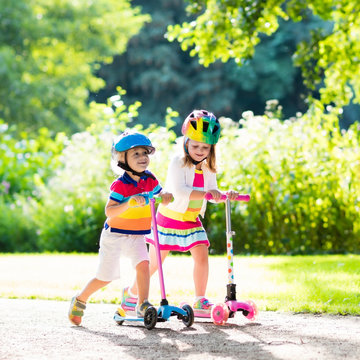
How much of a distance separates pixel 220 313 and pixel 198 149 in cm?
110

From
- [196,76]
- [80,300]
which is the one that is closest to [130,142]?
[80,300]

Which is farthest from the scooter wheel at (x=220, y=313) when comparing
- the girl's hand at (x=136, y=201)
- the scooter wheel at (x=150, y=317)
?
the girl's hand at (x=136, y=201)

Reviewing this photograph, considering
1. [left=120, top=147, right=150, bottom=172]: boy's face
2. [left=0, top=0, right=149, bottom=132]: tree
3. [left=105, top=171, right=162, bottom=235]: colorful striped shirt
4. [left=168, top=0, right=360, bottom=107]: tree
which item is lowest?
[left=105, top=171, right=162, bottom=235]: colorful striped shirt

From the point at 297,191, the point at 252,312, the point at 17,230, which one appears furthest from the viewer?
the point at 17,230

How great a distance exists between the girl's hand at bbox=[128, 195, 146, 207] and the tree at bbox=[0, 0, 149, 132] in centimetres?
2055

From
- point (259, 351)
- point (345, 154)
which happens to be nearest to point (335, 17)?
point (345, 154)

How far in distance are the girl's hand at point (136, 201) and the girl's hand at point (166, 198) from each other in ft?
0.58

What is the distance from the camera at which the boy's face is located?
5.00m

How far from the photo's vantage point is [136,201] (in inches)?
186

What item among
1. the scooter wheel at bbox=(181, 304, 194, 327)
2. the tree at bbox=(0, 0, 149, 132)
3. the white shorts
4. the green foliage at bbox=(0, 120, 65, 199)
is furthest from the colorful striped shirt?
the tree at bbox=(0, 0, 149, 132)

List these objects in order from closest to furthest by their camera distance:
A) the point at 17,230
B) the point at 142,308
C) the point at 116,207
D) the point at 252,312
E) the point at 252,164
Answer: the point at 116,207, the point at 142,308, the point at 252,312, the point at 252,164, the point at 17,230

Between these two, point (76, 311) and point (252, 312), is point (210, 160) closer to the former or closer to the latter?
point (252, 312)

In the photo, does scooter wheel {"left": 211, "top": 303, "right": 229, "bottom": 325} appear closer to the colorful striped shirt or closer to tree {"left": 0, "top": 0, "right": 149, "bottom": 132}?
the colorful striped shirt

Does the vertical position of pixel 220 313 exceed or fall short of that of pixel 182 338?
it exceeds it
